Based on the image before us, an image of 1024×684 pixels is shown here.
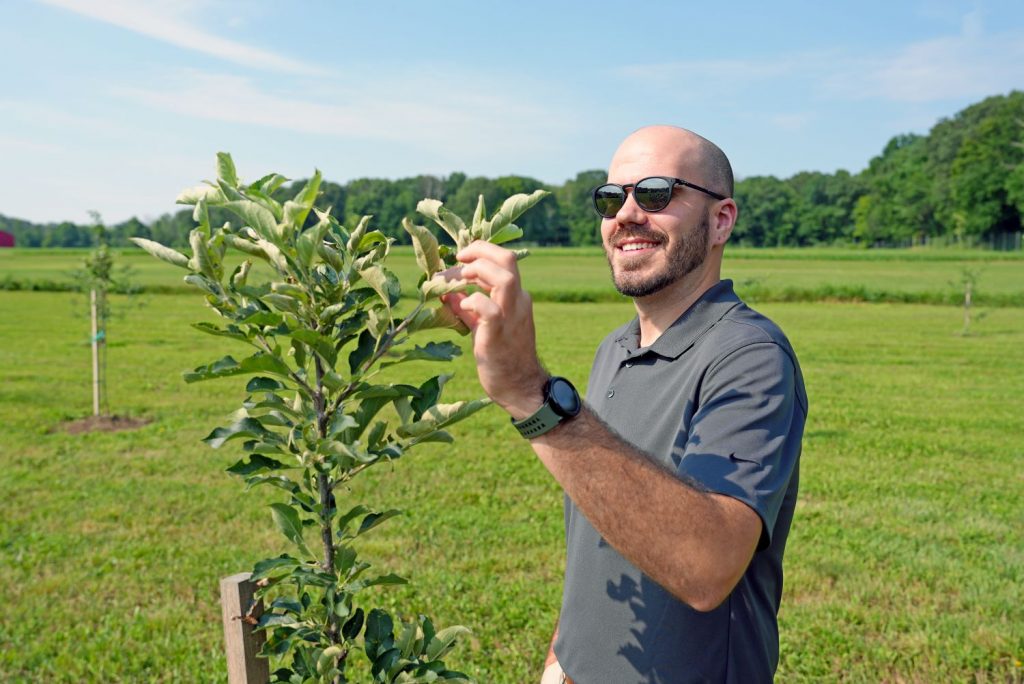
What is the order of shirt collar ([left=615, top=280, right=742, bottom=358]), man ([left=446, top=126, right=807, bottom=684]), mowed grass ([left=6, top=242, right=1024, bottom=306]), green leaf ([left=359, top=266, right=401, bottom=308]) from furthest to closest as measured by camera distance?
mowed grass ([left=6, top=242, right=1024, bottom=306]) < shirt collar ([left=615, top=280, right=742, bottom=358]) < green leaf ([left=359, top=266, right=401, bottom=308]) < man ([left=446, top=126, right=807, bottom=684])

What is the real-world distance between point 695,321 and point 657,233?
0.82 ft

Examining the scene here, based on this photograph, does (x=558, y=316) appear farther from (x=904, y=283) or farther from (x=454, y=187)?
(x=454, y=187)

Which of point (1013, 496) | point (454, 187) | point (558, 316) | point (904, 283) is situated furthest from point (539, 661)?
point (454, 187)

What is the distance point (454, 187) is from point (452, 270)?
3162 inches

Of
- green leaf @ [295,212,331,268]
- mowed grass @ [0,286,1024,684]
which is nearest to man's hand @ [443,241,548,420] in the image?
green leaf @ [295,212,331,268]

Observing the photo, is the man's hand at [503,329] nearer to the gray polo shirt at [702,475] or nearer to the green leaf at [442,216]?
the green leaf at [442,216]

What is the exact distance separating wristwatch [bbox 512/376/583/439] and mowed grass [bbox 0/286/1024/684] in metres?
3.82

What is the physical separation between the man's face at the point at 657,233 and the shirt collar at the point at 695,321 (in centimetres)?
9

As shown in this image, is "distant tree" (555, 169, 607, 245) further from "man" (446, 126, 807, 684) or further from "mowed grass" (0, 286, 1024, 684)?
"man" (446, 126, 807, 684)

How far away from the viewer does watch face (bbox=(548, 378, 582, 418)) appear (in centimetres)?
144

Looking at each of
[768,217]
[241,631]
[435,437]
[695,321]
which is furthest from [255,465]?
[768,217]

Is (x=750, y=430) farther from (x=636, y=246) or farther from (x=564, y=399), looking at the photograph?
(x=636, y=246)

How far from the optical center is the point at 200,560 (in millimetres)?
6555

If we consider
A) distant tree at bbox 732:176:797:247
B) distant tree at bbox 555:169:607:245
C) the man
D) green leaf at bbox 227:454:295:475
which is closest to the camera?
the man
